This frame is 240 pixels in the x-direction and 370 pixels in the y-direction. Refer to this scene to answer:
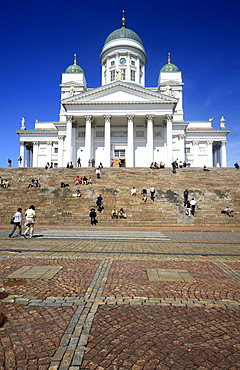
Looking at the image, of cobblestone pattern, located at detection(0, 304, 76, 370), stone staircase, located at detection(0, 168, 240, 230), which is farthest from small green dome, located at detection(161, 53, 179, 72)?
cobblestone pattern, located at detection(0, 304, 76, 370)

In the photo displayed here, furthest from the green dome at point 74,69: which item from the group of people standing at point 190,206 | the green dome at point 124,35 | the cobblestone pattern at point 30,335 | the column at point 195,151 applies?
the cobblestone pattern at point 30,335

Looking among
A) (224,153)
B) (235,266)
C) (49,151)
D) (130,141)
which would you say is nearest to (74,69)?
(49,151)

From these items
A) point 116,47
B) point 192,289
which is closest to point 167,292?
point 192,289

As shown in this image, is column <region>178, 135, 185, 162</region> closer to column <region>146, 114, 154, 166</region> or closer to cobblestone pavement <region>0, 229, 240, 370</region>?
column <region>146, 114, 154, 166</region>

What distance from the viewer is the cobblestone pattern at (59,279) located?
196 inches

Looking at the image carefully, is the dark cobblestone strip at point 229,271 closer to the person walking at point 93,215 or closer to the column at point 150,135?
the person walking at point 93,215

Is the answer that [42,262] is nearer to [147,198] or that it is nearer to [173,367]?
[173,367]

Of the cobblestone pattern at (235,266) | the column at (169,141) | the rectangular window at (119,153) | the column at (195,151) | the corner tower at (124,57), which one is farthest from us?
the corner tower at (124,57)

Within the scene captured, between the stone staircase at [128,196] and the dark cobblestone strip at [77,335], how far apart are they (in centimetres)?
1567

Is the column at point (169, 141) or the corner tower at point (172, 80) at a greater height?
the corner tower at point (172, 80)

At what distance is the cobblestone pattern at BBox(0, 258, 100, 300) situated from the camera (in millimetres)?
4989

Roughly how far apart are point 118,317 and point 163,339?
2.67 ft

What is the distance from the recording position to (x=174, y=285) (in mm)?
5465

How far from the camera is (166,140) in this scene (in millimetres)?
47500
